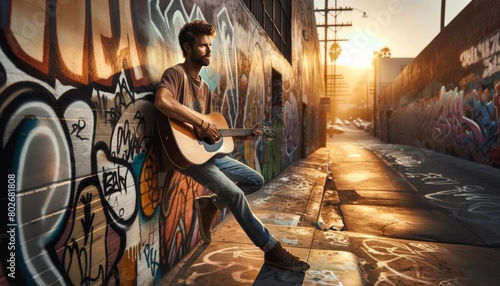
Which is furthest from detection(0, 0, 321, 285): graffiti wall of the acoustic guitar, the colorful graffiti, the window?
the colorful graffiti

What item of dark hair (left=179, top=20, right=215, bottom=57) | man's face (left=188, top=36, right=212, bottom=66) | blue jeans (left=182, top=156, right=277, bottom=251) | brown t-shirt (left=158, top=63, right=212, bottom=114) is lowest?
blue jeans (left=182, top=156, right=277, bottom=251)

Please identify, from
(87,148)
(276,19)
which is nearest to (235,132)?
(87,148)

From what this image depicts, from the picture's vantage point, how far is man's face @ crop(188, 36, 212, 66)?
2.47 m

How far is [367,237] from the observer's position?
350 cm

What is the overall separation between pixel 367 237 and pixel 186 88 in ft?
8.27

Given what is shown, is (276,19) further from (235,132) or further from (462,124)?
(462,124)

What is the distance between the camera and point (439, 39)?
1414 cm

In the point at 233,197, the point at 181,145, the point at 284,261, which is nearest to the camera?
the point at 181,145

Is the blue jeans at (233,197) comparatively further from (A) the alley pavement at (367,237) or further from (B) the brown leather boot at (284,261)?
(A) the alley pavement at (367,237)

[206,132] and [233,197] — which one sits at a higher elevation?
[206,132]

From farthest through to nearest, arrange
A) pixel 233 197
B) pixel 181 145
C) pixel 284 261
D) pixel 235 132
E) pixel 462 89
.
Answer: pixel 462 89, pixel 235 132, pixel 284 261, pixel 233 197, pixel 181 145

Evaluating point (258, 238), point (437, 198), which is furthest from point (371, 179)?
point (258, 238)

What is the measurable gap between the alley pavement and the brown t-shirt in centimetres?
133

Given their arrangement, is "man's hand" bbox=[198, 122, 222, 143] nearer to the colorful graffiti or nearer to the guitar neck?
the guitar neck
